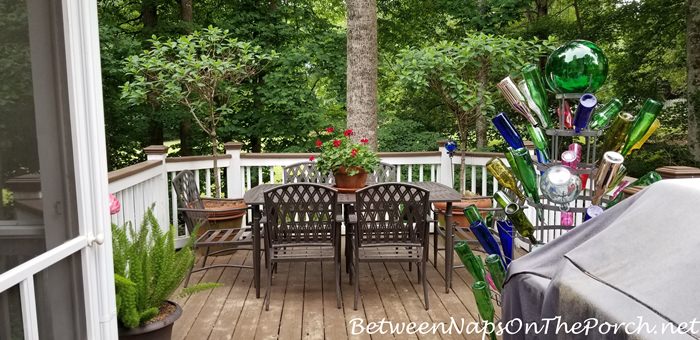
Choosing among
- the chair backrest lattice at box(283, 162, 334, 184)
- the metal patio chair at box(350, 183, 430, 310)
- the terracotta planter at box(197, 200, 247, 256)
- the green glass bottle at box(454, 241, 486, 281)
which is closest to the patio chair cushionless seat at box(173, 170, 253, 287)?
the terracotta planter at box(197, 200, 247, 256)

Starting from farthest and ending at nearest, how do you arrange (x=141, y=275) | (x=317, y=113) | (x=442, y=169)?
1. (x=317, y=113)
2. (x=442, y=169)
3. (x=141, y=275)

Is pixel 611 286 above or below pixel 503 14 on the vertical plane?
below

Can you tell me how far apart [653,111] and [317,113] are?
6.66 meters

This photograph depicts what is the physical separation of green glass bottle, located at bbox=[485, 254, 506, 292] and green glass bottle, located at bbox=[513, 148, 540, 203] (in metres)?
0.25

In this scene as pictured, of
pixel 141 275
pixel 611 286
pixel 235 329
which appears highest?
pixel 611 286

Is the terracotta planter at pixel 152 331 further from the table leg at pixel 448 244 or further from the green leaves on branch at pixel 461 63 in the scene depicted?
the green leaves on branch at pixel 461 63

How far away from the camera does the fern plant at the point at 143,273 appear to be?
2.37m

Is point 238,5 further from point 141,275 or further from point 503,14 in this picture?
point 141,275

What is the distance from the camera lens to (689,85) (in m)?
6.77

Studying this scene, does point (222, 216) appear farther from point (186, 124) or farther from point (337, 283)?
point (186, 124)

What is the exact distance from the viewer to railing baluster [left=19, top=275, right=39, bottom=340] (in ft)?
5.36

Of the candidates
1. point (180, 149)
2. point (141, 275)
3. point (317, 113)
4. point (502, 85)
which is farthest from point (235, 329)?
point (180, 149)

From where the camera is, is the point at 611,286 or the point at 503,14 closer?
the point at 611,286

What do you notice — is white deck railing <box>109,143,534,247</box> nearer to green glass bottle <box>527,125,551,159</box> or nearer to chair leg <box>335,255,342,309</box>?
chair leg <box>335,255,342,309</box>
